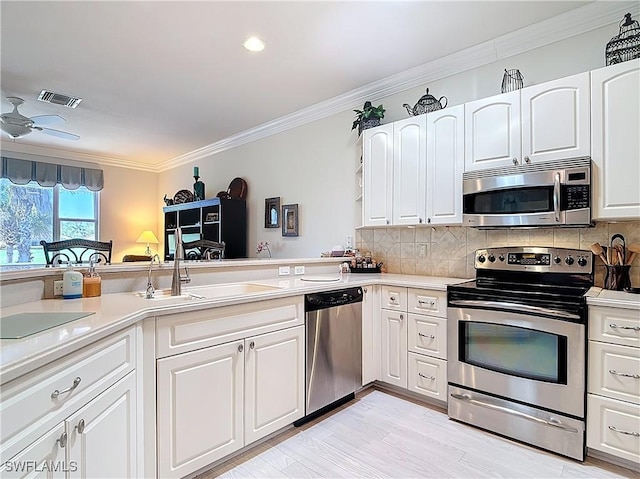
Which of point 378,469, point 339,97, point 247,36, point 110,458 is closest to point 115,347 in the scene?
point 110,458

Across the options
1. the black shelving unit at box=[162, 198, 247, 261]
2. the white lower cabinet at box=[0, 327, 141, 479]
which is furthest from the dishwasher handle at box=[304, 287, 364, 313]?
the black shelving unit at box=[162, 198, 247, 261]

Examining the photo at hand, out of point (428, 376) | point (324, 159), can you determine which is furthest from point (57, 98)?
point (428, 376)

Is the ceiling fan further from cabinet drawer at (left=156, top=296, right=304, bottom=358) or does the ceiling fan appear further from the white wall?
cabinet drawer at (left=156, top=296, right=304, bottom=358)

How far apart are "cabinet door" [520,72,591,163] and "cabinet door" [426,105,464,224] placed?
1.43ft

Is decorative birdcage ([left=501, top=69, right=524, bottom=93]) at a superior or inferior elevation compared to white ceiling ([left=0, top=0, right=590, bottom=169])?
inferior

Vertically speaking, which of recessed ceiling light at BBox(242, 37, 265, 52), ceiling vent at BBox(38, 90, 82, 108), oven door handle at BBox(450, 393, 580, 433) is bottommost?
oven door handle at BBox(450, 393, 580, 433)

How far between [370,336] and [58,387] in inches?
84.7

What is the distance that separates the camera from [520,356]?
2.17 meters

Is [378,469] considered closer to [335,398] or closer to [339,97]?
[335,398]

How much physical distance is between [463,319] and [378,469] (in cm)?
106

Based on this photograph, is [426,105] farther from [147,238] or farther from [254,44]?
[147,238]

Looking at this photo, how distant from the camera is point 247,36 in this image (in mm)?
2592

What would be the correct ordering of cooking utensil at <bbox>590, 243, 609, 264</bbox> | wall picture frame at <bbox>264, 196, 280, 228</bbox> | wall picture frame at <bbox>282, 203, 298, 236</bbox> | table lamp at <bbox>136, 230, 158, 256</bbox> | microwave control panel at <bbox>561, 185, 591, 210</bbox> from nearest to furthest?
1. microwave control panel at <bbox>561, 185, 591, 210</bbox>
2. cooking utensil at <bbox>590, 243, 609, 264</bbox>
3. wall picture frame at <bbox>282, 203, 298, 236</bbox>
4. wall picture frame at <bbox>264, 196, 280, 228</bbox>
5. table lamp at <bbox>136, 230, 158, 256</bbox>

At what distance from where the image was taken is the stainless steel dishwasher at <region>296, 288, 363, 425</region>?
2.37 metres
